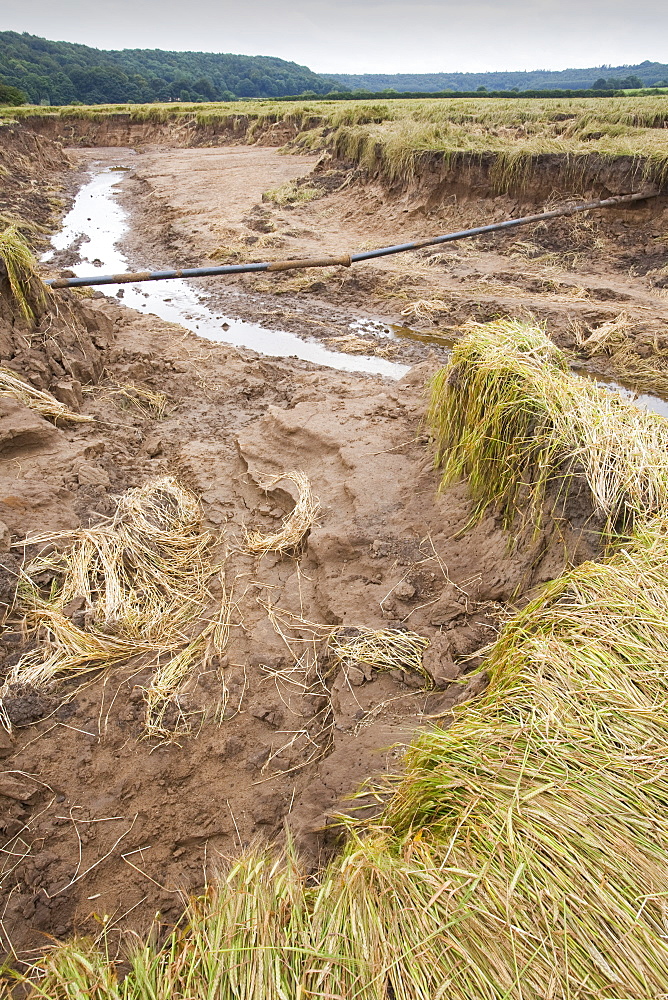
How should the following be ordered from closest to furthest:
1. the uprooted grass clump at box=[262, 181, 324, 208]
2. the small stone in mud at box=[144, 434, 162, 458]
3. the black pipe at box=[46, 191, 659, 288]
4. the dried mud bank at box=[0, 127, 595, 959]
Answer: the dried mud bank at box=[0, 127, 595, 959], the small stone in mud at box=[144, 434, 162, 458], the black pipe at box=[46, 191, 659, 288], the uprooted grass clump at box=[262, 181, 324, 208]

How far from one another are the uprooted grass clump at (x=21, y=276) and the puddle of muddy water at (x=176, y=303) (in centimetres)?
271

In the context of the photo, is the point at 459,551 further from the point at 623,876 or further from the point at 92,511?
the point at 92,511

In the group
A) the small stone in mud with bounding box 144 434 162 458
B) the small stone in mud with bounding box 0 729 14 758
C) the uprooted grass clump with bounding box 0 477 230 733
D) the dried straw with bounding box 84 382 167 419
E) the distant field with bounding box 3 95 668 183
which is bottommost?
the small stone in mud with bounding box 0 729 14 758

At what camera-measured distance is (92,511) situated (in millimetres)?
3768

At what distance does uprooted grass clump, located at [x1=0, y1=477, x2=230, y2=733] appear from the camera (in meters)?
2.98

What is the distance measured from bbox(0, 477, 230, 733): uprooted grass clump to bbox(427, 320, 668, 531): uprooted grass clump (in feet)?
5.79

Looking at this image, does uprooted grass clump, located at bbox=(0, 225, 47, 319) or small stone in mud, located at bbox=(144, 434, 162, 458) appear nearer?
small stone in mud, located at bbox=(144, 434, 162, 458)

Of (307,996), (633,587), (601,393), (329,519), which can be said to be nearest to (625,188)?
(601,393)

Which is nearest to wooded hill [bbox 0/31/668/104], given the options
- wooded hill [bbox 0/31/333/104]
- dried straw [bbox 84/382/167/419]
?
wooded hill [bbox 0/31/333/104]

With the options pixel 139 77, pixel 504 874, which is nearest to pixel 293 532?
pixel 504 874

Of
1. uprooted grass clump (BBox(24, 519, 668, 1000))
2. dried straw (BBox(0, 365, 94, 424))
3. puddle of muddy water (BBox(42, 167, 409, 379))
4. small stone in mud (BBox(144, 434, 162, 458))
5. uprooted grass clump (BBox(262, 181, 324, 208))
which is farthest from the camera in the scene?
uprooted grass clump (BBox(262, 181, 324, 208))

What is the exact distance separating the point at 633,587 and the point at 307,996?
1.72 meters

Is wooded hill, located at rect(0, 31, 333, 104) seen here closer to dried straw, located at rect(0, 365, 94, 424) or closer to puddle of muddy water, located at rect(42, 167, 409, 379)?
puddle of muddy water, located at rect(42, 167, 409, 379)

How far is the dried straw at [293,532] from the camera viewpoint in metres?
3.71
